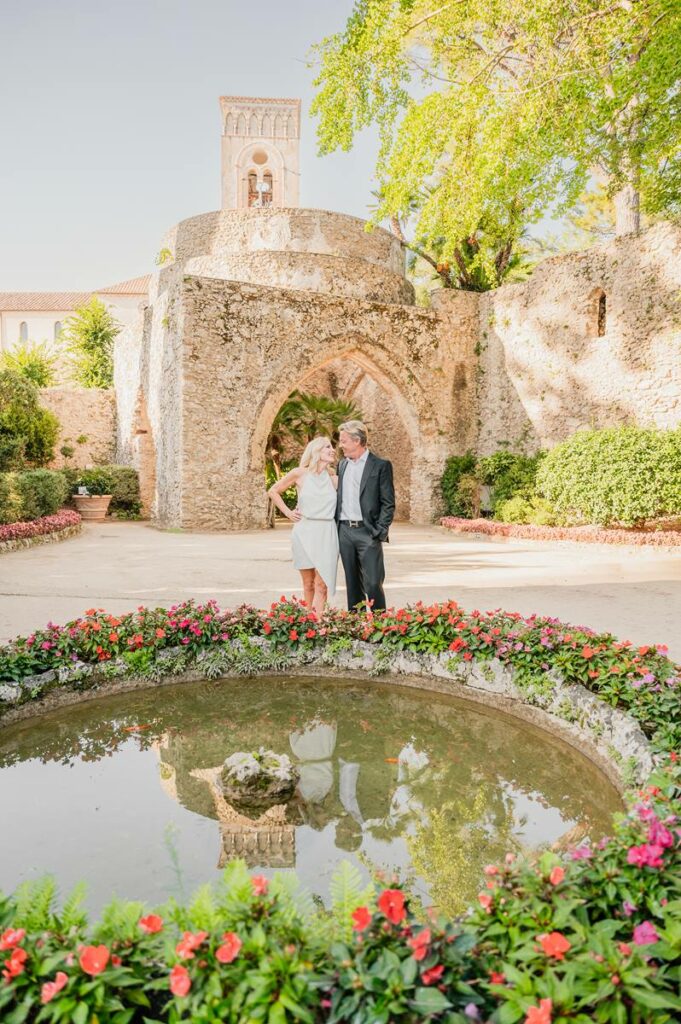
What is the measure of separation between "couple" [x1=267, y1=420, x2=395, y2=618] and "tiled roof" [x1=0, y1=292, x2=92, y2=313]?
48366mm

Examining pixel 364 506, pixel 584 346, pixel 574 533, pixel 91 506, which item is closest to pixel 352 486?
pixel 364 506

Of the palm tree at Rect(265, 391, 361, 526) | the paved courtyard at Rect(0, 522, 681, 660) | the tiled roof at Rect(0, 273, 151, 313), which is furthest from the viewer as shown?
the tiled roof at Rect(0, 273, 151, 313)

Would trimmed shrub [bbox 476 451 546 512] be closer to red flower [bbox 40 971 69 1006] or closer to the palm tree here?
the palm tree

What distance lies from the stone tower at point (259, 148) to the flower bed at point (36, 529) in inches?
1355

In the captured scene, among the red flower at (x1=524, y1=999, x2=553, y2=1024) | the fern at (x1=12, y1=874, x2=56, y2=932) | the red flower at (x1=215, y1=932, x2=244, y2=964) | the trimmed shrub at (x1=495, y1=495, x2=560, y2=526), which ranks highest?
the trimmed shrub at (x1=495, y1=495, x2=560, y2=526)

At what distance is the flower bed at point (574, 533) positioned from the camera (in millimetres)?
10453

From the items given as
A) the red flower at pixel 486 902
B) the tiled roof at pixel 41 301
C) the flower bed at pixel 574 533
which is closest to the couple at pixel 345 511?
the red flower at pixel 486 902

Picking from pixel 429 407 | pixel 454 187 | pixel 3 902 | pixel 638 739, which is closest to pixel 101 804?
pixel 3 902

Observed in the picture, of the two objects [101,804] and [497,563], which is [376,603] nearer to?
[101,804]

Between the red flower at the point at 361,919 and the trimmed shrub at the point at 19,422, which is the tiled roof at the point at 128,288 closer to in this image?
the trimmed shrub at the point at 19,422

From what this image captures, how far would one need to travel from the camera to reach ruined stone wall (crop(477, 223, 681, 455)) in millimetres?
12547

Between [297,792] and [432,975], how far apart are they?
147 cm

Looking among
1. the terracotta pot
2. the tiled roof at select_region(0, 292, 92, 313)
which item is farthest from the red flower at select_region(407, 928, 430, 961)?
the tiled roof at select_region(0, 292, 92, 313)

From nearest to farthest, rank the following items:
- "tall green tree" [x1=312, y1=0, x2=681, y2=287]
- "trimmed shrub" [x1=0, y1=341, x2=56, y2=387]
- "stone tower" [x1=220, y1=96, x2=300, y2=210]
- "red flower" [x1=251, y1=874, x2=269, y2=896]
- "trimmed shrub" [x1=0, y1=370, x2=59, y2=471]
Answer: "red flower" [x1=251, y1=874, x2=269, y2=896]
"tall green tree" [x1=312, y1=0, x2=681, y2=287]
"trimmed shrub" [x1=0, y1=370, x2=59, y2=471]
"trimmed shrub" [x1=0, y1=341, x2=56, y2=387]
"stone tower" [x1=220, y1=96, x2=300, y2=210]
